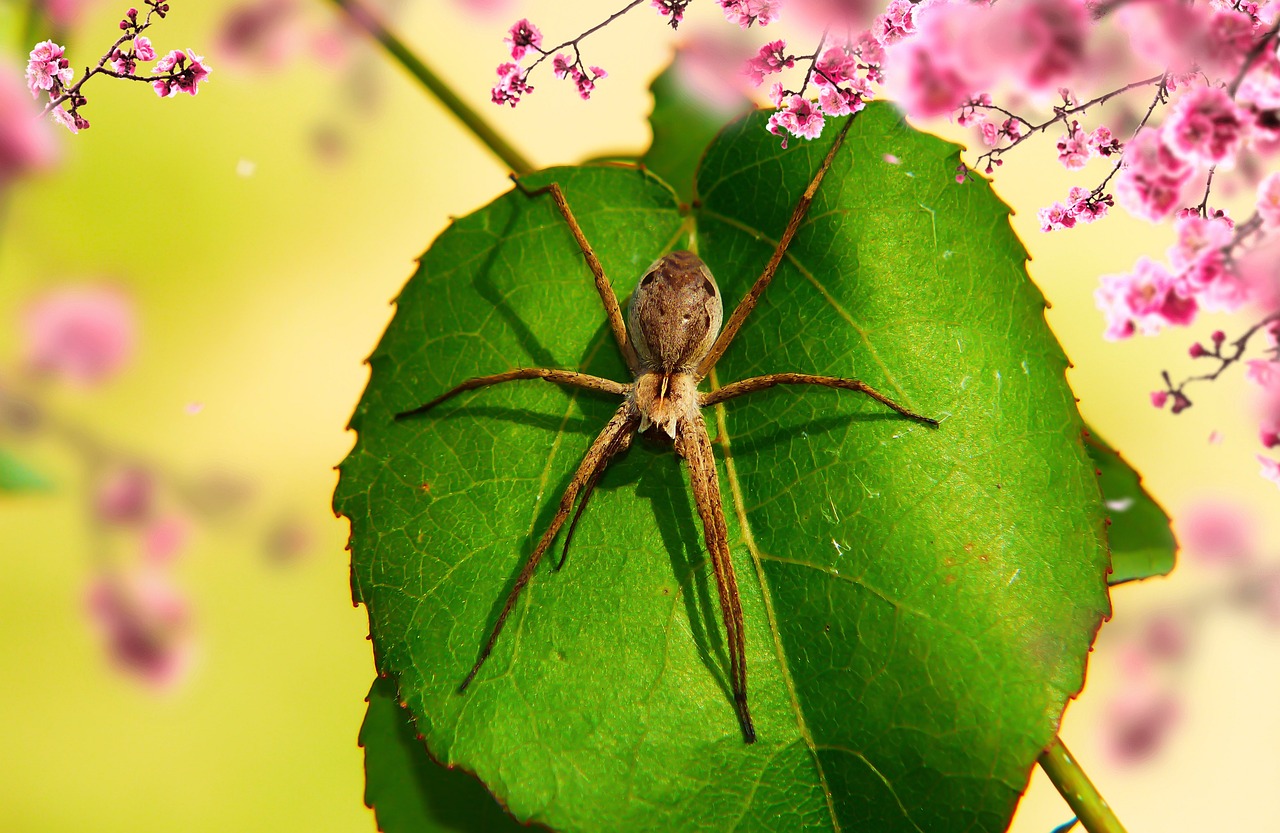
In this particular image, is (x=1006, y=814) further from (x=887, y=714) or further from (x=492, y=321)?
(x=492, y=321)

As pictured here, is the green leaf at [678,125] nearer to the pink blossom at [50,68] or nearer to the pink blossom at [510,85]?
the pink blossom at [510,85]

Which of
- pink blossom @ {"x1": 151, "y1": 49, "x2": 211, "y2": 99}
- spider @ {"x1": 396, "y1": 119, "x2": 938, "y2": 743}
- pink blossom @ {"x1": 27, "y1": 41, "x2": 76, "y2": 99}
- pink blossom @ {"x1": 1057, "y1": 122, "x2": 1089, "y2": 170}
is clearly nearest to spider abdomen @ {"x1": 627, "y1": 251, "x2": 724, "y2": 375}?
spider @ {"x1": 396, "y1": 119, "x2": 938, "y2": 743}

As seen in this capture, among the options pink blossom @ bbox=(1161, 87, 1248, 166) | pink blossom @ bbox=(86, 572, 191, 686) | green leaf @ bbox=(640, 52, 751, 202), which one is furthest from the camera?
pink blossom @ bbox=(86, 572, 191, 686)

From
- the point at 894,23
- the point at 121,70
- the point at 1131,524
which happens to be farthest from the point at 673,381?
the point at 121,70

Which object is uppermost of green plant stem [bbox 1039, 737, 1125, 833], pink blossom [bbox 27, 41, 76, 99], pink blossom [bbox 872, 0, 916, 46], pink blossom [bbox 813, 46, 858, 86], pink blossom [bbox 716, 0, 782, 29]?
pink blossom [bbox 716, 0, 782, 29]

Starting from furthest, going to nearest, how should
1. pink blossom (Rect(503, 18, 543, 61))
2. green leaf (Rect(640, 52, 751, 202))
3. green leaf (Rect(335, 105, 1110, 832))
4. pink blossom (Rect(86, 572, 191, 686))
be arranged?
pink blossom (Rect(86, 572, 191, 686)), green leaf (Rect(640, 52, 751, 202)), pink blossom (Rect(503, 18, 543, 61)), green leaf (Rect(335, 105, 1110, 832))

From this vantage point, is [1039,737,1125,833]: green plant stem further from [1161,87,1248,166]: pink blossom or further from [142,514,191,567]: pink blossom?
[142,514,191,567]: pink blossom

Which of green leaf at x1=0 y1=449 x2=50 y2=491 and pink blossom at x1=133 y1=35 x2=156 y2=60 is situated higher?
pink blossom at x1=133 y1=35 x2=156 y2=60
